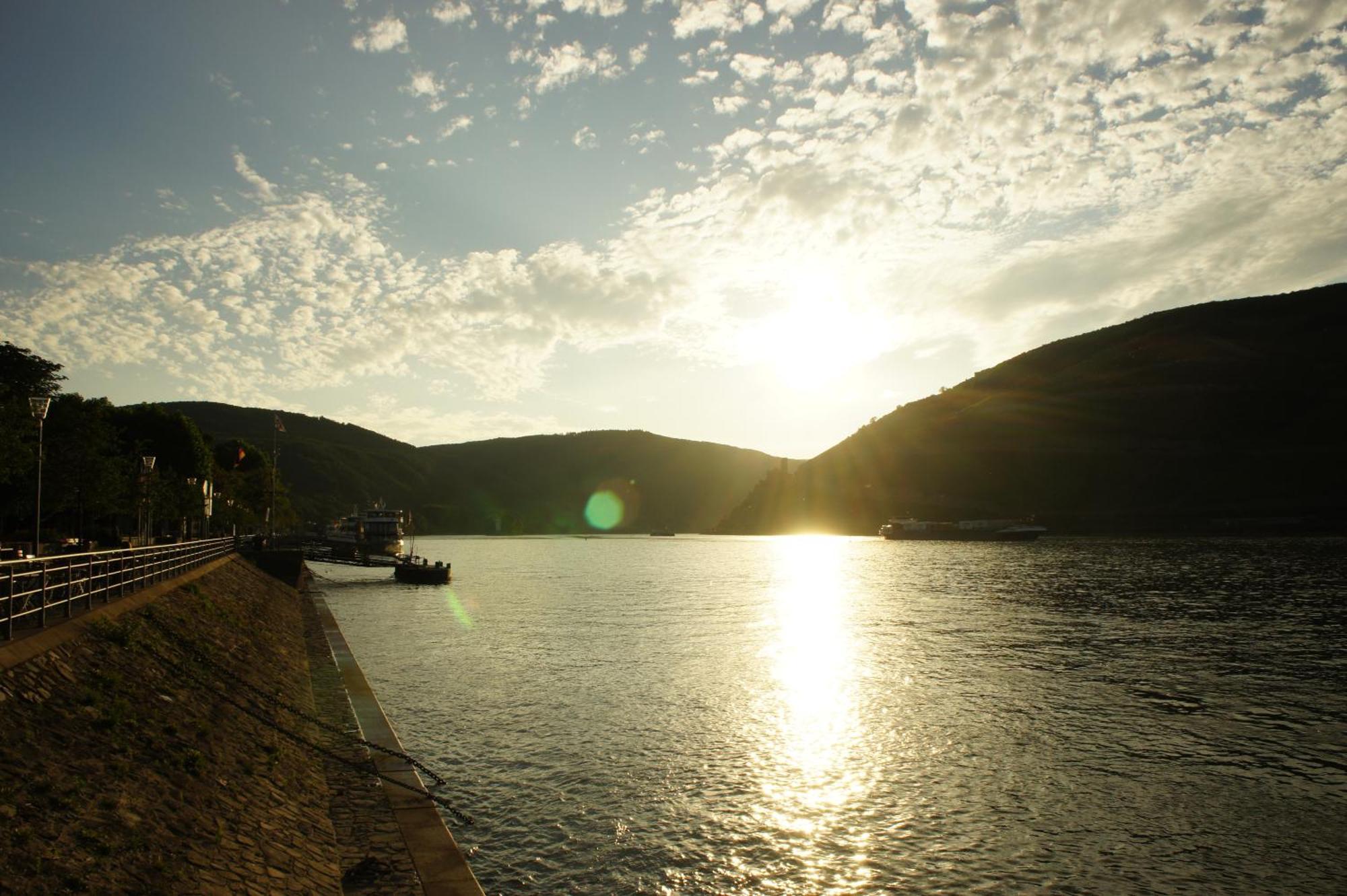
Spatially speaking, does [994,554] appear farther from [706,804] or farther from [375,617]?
[706,804]

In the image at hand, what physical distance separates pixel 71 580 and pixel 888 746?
20.1m

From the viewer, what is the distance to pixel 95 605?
20.0 meters

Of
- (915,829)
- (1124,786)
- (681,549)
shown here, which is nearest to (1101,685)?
(1124,786)

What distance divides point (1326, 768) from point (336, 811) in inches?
872

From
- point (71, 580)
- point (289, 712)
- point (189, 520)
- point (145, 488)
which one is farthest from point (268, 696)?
point (189, 520)

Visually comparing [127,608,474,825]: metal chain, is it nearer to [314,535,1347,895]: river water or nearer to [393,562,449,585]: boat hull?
[314,535,1347,895]: river water

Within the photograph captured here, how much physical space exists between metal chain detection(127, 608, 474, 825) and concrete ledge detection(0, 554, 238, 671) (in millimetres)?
997

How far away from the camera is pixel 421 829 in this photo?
45.1ft

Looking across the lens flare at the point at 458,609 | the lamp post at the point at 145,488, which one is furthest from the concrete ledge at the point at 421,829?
the lamp post at the point at 145,488

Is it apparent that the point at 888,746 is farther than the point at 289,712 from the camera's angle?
Yes

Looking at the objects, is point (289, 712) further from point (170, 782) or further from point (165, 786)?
point (165, 786)

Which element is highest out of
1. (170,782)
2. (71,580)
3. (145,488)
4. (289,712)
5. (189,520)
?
(145,488)

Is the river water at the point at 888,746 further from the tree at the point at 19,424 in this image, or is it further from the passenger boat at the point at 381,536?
the passenger boat at the point at 381,536

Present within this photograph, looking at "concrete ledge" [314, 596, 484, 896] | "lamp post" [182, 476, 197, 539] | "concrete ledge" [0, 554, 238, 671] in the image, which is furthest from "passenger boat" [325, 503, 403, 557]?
"concrete ledge" [314, 596, 484, 896]
